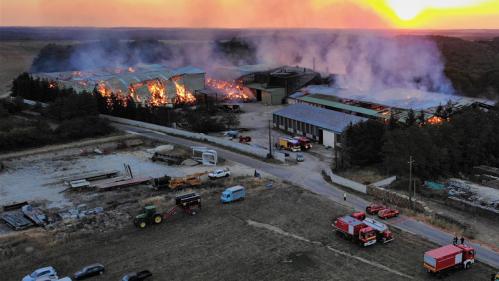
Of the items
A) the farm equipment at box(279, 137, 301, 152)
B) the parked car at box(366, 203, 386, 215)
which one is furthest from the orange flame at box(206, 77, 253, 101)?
the parked car at box(366, 203, 386, 215)

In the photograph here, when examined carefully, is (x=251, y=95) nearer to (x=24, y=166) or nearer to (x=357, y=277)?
(x=24, y=166)

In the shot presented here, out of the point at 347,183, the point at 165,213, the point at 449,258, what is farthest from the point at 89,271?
the point at 347,183

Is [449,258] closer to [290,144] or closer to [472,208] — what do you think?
[472,208]

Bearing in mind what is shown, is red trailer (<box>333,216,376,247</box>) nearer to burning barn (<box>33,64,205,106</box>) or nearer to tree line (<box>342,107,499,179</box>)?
tree line (<box>342,107,499,179</box>)

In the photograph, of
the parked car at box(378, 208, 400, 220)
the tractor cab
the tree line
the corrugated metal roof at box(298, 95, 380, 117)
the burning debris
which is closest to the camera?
the tractor cab

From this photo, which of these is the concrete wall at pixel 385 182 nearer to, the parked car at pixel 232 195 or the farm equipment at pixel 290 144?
the parked car at pixel 232 195

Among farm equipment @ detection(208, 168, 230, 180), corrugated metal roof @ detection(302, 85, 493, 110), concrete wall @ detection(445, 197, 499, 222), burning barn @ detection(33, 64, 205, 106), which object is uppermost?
burning barn @ detection(33, 64, 205, 106)
